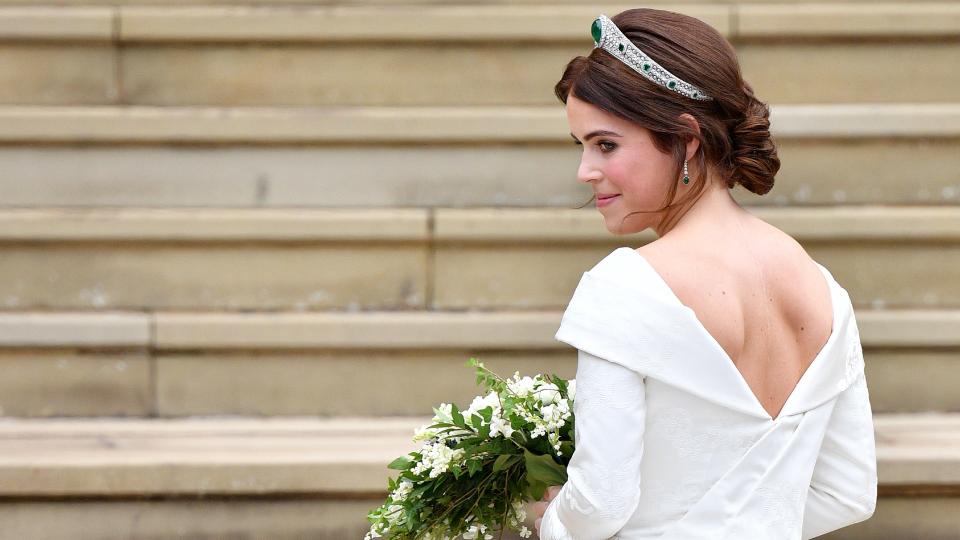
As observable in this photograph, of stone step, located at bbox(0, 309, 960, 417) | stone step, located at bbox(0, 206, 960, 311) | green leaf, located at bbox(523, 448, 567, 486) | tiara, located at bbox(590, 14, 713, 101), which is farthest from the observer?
stone step, located at bbox(0, 206, 960, 311)

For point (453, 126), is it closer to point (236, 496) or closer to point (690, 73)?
point (236, 496)

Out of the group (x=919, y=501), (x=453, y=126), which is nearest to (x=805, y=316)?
(x=919, y=501)

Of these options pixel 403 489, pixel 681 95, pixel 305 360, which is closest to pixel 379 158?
pixel 305 360

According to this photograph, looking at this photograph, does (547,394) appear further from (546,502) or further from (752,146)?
(752,146)

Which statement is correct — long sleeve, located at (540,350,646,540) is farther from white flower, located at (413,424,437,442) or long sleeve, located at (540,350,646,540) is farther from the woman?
white flower, located at (413,424,437,442)

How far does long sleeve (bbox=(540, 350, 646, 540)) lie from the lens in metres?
1.91

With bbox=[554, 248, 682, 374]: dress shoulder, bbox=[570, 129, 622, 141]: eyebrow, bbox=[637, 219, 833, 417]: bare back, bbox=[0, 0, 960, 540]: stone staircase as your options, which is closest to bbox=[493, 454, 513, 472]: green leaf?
bbox=[554, 248, 682, 374]: dress shoulder

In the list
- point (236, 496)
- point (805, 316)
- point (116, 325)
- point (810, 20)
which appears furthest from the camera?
point (810, 20)

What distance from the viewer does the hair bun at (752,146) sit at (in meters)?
2.11

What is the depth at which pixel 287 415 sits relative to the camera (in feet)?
14.3

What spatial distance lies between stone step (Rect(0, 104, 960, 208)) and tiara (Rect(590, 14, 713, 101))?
2425 millimetres

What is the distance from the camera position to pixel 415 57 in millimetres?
4676

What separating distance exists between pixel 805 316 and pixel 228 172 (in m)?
3.04

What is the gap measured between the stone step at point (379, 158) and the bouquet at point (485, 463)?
2.20 meters
